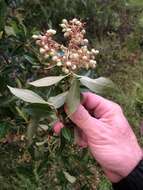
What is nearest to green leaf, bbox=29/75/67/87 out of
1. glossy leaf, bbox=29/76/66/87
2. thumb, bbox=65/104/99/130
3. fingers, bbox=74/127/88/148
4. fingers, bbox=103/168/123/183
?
glossy leaf, bbox=29/76/66/87

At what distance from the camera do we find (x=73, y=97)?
54.0 inches

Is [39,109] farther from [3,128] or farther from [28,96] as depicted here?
[3,128]

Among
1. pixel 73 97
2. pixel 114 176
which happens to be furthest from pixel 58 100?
pixel 114 176

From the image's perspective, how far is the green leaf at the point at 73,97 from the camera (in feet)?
4.48

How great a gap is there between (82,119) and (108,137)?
125mm

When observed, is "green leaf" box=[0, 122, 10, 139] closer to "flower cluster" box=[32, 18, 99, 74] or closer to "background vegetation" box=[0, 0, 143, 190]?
"background vegetation" box=[0, 0, 143, 190]

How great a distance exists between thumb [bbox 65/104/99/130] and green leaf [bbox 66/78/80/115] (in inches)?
2.9

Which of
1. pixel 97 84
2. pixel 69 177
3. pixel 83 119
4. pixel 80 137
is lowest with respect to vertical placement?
pixel 69 177

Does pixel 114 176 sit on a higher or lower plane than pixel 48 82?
lower

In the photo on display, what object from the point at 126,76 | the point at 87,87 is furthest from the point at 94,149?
the point at 126,76

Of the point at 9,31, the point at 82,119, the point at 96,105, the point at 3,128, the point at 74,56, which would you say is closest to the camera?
the point at 74,56

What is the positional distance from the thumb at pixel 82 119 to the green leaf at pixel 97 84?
0.08m

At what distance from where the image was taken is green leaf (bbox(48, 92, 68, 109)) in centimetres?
139

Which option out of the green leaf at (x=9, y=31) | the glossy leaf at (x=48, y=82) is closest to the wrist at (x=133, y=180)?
the glossy leaf at (x=48, y=82)
